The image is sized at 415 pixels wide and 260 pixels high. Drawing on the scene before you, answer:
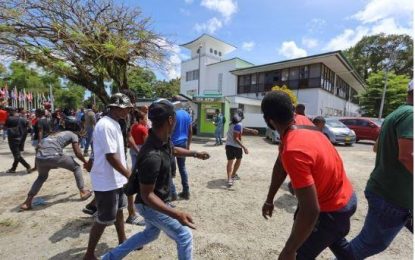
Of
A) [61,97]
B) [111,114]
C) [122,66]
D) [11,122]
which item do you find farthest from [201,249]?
[61,97]

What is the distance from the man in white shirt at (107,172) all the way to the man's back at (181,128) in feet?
6.55

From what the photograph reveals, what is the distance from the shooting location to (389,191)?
7.61 feet

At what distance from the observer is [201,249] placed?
360 cm

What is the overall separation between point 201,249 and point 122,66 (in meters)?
9.41

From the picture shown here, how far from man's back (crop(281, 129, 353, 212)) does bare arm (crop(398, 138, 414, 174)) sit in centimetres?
40

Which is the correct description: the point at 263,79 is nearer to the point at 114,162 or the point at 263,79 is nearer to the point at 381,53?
the point at 381,53

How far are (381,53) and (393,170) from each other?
160ft

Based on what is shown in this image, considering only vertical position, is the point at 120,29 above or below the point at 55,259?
above

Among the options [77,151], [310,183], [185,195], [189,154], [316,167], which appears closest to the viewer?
[310,183]

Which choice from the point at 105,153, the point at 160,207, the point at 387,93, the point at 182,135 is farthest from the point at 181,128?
the point at 387,93

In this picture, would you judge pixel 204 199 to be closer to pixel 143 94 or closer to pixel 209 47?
pixel 209 47

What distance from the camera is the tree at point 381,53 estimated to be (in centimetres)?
4188

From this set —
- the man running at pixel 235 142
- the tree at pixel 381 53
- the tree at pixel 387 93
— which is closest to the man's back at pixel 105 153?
the man running at pixel 235 142

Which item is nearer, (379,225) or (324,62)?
(379,225)
